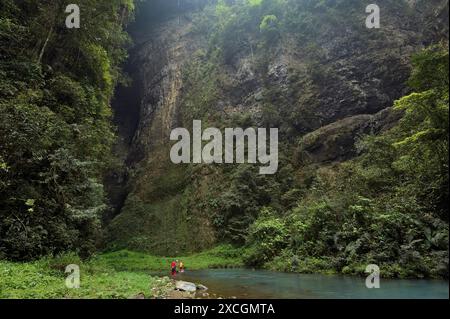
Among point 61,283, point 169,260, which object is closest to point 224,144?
point 169,260

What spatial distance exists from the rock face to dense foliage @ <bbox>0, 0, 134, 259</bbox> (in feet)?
29.0

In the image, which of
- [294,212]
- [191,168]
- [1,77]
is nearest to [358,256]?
[294,212]

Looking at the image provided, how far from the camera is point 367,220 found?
46.1ft

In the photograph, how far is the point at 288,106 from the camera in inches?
1129

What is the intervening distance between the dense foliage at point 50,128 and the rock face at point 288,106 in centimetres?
884

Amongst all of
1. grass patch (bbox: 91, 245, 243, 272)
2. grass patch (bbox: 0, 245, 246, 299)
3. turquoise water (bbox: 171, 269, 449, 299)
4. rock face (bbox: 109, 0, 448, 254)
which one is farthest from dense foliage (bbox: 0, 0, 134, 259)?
rock face (bbox: 109, 0, 448, 254)

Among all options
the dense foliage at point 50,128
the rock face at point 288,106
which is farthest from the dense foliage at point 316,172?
the dense foliage at point 50,128

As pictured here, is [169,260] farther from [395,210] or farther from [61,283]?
[395,210]

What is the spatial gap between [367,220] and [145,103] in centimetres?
3151

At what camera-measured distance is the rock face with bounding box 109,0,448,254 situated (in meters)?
25.0

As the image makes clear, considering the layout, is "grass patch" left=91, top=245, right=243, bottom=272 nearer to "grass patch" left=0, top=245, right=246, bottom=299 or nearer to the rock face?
the rock face

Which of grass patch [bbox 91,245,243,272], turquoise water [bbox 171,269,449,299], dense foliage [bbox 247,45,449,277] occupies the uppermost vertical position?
dense foliage [bbox 247,45,449,277]

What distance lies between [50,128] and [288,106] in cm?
1934
